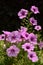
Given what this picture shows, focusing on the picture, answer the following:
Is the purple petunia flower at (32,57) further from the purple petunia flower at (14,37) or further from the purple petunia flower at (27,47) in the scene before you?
the purple petunia flower at (14,37)

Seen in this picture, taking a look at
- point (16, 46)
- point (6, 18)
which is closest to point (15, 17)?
point (6, 18)

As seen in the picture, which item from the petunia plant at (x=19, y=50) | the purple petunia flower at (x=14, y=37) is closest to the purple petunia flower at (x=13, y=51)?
the petunia plant at (x=19, y=50)

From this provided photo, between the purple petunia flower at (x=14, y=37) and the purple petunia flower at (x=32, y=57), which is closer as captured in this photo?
the purple petunia flower at (x=32, y=57)

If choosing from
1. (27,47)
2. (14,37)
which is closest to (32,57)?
(27,47)

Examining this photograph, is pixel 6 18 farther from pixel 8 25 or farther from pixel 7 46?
pixel 7 46

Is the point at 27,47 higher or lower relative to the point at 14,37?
lower

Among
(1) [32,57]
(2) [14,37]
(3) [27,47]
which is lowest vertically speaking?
(1) [32,57]

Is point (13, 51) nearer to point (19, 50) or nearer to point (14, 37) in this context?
point (19, 50)

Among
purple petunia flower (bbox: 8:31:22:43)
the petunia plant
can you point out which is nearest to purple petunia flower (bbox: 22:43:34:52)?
the petunia plant

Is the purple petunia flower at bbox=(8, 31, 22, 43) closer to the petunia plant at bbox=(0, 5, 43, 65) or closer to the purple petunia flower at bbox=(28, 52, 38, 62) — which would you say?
the petunia plant at bbox=(0, 5, 43, 65)
